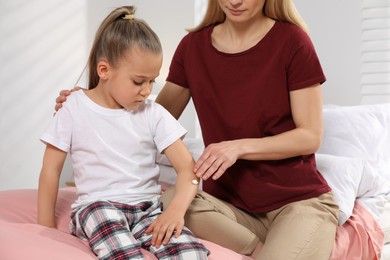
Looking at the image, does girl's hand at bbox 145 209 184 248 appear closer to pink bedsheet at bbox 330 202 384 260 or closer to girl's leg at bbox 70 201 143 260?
girl's leg at bbox 70 201 143 260

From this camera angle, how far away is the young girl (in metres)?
1.56

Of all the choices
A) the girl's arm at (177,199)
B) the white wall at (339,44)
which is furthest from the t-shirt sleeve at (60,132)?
the white wall at (339,44)

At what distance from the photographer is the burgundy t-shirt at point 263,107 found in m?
1.74

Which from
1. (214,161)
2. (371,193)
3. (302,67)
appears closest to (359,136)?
A: (371,193)

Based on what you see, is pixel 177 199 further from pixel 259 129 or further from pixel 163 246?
pixel 259 129

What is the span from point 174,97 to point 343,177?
551mm

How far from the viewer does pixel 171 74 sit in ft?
6.46

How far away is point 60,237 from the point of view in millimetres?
1495

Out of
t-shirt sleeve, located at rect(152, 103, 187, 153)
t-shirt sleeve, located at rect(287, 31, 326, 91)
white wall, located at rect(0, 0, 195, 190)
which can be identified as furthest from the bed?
white wall, located at rect(0, 0, 195, 190)

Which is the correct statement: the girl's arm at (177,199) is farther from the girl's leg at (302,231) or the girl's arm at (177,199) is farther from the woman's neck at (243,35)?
the woman's neck at (243,35)

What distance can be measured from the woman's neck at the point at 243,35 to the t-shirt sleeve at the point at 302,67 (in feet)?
0.36

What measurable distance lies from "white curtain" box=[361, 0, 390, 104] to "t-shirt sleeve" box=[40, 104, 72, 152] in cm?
201

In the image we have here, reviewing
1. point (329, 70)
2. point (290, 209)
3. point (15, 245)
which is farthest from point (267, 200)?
point (329, 70)

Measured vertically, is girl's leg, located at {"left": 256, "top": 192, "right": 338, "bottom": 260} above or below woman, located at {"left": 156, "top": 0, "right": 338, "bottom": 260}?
below
